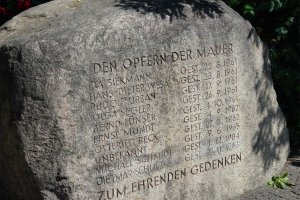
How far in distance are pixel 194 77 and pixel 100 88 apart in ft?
Result: 2.77

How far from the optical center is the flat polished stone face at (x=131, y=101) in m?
3.74

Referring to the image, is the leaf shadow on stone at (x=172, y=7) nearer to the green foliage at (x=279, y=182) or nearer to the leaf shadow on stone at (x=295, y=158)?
the green foliage at (x=279, y=182)

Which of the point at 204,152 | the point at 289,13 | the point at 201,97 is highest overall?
the point at 289,13

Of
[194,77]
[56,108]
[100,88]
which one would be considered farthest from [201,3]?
[56,108]

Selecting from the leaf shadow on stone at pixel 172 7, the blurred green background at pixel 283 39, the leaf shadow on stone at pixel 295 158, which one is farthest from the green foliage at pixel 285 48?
the leaf shadow on stone at pixel 172 7

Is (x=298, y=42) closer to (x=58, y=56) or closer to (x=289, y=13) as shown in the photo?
(x=289, y=13)

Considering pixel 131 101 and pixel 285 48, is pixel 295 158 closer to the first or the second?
pixel 285 48

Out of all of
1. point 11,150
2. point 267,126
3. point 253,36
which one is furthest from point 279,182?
point 11,150

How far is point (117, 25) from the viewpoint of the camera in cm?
395

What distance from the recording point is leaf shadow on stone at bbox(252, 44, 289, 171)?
15.9ft

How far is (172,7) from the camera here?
4.27m

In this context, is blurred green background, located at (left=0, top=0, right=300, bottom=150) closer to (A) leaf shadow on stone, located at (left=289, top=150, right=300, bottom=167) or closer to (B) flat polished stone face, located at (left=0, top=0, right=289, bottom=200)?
(A) leaf shadow on stone, located at (left=289, top=150, right=300, bottom=167)

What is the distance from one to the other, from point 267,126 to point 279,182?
54 cm

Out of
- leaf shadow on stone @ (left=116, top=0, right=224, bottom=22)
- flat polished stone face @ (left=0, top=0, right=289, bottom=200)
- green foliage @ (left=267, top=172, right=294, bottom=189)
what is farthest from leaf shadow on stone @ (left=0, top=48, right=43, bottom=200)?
green foliage @ (left=267, top=172, right=294, bottom=189)
